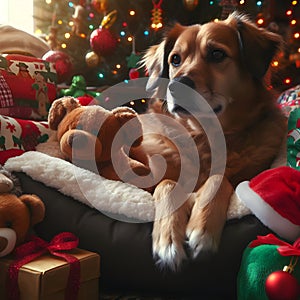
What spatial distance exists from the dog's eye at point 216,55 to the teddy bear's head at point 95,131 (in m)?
0.31

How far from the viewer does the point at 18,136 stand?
1542mm

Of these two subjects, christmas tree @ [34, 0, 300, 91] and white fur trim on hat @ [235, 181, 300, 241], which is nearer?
white fur trim on hat @ [235, 181, 300, 241]

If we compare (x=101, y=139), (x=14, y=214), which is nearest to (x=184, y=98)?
(x=101, y=139)

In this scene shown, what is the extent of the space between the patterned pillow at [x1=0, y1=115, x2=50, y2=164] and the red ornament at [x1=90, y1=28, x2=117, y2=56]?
5.31 ft

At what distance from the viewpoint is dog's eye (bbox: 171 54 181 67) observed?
4.92ft

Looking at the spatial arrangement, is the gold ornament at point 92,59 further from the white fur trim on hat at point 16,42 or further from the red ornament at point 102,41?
the white fur trim on hat at point 16,42

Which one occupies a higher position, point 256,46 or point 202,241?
point 256,46

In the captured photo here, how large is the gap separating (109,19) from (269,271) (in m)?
2.60

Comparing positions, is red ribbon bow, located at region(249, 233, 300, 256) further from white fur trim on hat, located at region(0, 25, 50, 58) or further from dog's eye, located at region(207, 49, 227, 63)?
white fur trim on hat, located at region(0, 25, 50, 58)


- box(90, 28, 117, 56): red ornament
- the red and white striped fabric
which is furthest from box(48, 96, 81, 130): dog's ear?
box(90, 28, 117, 56): red ornament

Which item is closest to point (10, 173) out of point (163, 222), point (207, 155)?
point (163, 222)

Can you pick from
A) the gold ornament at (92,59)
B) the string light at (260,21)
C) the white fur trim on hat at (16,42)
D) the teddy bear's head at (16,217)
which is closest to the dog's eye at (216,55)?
the teddy bear's head at (16,217)

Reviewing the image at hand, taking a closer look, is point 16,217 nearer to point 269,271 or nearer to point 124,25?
point 269,271

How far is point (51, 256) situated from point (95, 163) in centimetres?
37
